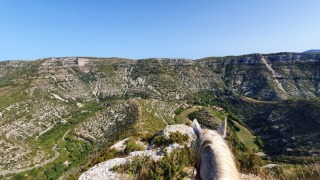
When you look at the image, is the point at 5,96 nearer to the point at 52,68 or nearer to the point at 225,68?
the point at 52,68

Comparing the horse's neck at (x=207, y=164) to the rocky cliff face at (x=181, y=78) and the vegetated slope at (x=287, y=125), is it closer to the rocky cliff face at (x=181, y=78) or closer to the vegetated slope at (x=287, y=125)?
the vegetated slope at (x=287, y=125)

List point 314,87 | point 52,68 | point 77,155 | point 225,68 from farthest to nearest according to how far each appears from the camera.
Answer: point 225,68 → point 52,68 → point 314,87 → point 77,155

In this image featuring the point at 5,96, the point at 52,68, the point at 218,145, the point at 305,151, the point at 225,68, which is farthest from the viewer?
the point at 225,68

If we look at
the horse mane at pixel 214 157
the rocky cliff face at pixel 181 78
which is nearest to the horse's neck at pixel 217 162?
the horse mane at pixel 214 157

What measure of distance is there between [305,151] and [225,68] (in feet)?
422

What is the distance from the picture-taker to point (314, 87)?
15638cm

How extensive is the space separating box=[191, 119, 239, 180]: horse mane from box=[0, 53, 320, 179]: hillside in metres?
20.2

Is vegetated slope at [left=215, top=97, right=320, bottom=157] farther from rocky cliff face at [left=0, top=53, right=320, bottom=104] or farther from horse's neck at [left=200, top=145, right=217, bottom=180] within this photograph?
horse's neck at [left=200, top=145, right=217, bottom=180]

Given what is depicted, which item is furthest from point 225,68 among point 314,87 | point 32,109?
point 32,109

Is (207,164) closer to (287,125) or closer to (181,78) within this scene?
(287,125)

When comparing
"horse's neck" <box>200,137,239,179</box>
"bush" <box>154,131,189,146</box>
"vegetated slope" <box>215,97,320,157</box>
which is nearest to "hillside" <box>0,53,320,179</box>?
"vegetated slope" <box>215,97,320,157</box>

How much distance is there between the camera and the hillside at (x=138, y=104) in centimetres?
7612

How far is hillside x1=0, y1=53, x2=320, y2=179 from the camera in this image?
2997 inches

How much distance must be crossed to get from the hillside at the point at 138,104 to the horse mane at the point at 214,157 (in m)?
20.2
